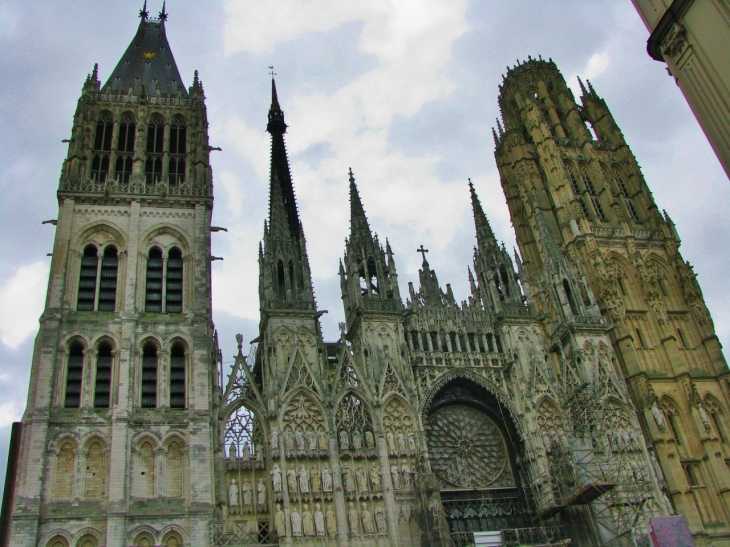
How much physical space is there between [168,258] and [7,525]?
12.5m

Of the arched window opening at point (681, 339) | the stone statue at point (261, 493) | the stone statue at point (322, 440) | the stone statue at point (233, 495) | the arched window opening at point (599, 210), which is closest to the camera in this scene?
the stone statue at point (233, 495)

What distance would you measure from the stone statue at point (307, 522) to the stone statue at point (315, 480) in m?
0.79

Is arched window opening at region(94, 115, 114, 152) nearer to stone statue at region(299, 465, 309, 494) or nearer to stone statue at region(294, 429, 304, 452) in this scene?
stone statue at region(294, 429, 304, 452)

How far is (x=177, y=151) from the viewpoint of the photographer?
35.8 m

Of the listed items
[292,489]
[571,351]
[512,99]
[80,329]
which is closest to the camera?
[292,489]

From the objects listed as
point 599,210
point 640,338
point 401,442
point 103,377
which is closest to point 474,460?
point 401,442

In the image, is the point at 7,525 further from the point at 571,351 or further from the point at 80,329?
the point at 571,351

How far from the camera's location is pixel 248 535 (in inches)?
988

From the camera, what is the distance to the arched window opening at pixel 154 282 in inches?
1178

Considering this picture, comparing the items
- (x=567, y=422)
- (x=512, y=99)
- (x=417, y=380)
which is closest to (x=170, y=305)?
(x=417, y=380)

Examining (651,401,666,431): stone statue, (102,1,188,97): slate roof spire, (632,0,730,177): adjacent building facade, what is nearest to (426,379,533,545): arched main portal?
(651,401,666,431): stone statue

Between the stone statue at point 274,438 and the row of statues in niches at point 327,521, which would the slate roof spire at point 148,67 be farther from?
the row of statues in niches at point 327,521

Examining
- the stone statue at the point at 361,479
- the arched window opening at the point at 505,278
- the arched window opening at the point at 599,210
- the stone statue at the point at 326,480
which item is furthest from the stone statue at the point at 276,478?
the arched window opening at the point at 599,210

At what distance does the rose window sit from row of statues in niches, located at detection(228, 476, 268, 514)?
25.2ft
